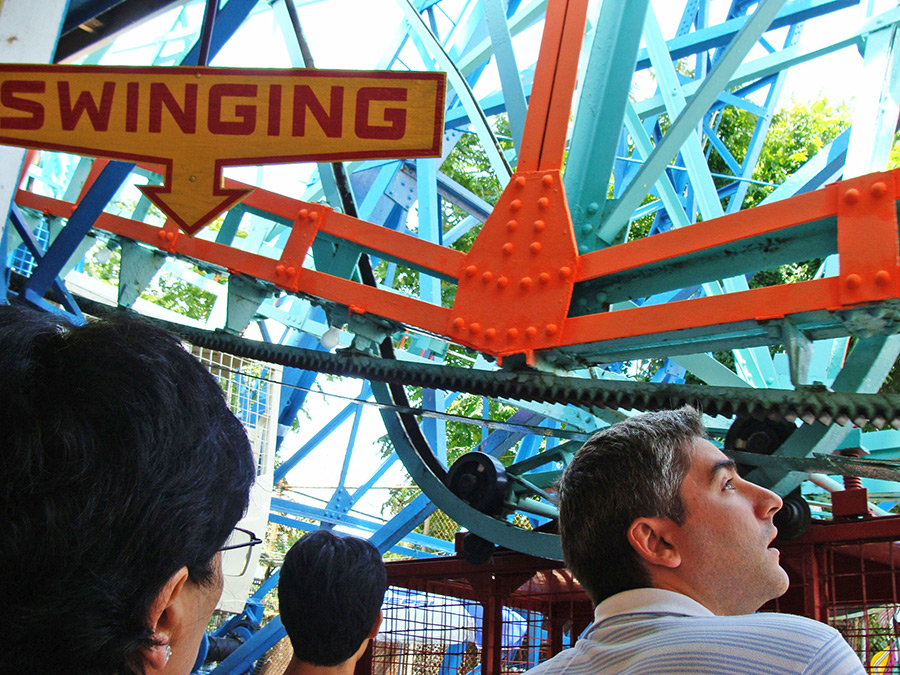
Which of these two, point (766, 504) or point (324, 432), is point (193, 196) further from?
point (324, 432)

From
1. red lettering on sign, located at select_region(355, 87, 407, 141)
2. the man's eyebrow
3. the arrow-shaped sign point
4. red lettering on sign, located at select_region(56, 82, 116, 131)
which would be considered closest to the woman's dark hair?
the man's eyebrow

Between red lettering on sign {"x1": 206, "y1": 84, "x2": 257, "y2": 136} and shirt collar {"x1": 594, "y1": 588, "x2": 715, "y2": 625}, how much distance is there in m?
1.77

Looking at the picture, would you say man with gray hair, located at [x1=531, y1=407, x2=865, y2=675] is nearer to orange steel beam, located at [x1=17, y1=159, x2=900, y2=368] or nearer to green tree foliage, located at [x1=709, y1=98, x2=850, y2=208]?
orange steel beam, located at [x1=17, y1=159, x2=900, y2=368]

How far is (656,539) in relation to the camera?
4.93 feet

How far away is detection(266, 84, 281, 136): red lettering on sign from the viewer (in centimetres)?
254

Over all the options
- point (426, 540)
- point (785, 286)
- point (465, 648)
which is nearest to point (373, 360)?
point (465, 648)

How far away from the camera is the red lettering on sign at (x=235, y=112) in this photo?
2574mm

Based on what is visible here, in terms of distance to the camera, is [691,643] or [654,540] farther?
[654,540]

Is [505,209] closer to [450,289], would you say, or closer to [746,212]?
[746,212]

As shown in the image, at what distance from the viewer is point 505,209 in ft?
11.0

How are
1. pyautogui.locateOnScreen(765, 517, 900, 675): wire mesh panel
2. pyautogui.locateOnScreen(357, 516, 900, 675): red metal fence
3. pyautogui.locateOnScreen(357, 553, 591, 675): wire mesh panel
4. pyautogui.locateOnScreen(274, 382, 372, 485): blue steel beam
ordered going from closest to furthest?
pyautogui.locateOnScreen(765, 517, 900, 675): wire mesh panel → pyautogui.locateOnScreen(357, 516, 900, 675): red metal fence → pyautogui.locateOnScreen(357, 553, 591, 675): wire mesh panel → pyautogui.locateOnScreen(274, 382, 372, 485): blue steel beam

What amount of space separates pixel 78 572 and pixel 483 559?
350 cm

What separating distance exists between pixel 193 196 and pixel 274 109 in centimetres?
37

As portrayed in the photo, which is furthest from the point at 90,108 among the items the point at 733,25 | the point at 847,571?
the point at 733,25
